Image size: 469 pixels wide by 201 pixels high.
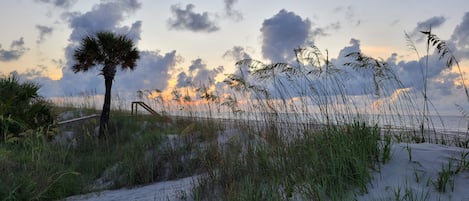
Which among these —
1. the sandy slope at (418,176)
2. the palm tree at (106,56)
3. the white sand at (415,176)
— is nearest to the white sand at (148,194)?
the white sand at (415,176)

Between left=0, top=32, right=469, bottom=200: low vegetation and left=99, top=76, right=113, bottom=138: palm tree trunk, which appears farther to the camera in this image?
left=99, top=76, right=113, bottom=138: palm tree trunk

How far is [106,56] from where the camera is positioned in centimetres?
1305

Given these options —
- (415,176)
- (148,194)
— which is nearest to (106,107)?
(148,194)

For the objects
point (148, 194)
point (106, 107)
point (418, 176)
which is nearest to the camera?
point (418, 176)

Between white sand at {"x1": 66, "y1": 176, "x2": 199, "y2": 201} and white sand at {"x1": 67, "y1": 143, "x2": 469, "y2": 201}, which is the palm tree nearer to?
white sand at {"x1": 66, "y1": 176, "x2": 199, "y2": 201}

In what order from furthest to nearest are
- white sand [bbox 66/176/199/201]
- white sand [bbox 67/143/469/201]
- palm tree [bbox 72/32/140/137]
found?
palm tree [bbox 72/32/140/137], white sand [bbox 66/176/199/201], white sand [bbox 67/143/469/201]

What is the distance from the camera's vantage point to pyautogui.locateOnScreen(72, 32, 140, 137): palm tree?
12711mm

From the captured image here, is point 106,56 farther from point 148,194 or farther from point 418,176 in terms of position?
point 418,176

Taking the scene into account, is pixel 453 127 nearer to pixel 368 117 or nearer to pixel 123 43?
pixel 368 117

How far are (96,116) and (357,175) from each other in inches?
482

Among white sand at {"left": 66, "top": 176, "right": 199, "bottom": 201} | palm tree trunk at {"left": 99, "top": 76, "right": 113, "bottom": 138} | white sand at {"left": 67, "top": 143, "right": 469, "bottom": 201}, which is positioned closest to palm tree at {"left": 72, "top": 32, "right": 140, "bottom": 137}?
palm tree trunk at {"left": 99, "top": 76, "right": 113, "bottom": 138}

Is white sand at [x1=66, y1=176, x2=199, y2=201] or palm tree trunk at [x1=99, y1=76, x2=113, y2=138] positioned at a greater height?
palm tree trunk at [x1=99, y1=76, x2=113, y2=138]

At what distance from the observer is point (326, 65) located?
6199 mm

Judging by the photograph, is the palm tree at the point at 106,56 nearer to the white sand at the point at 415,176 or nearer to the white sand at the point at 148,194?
the white sand at the point at 148,194
